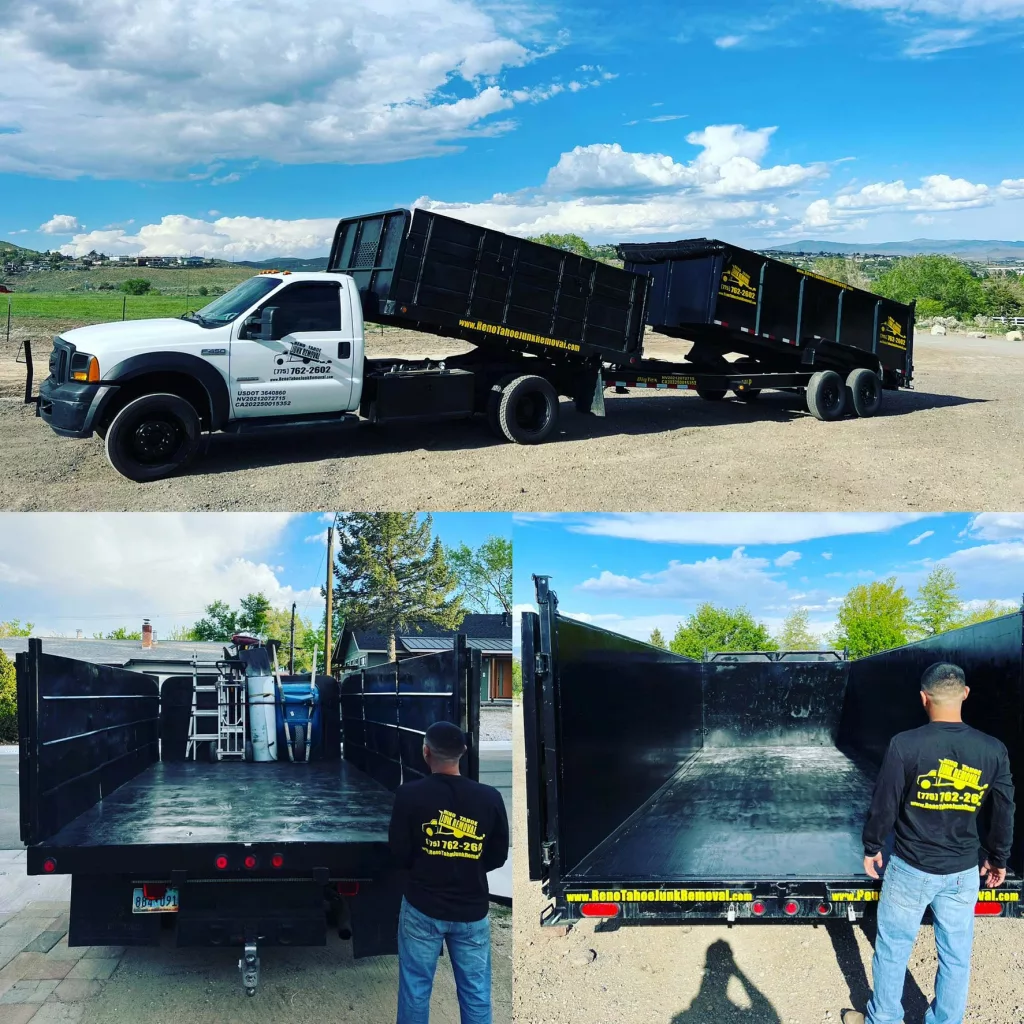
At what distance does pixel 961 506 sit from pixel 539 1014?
678 cm

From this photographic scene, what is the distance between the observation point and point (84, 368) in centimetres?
809

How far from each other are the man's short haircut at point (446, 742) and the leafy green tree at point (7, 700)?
11.0 m

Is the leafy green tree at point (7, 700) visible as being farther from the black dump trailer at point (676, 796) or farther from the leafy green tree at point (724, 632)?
the leafy green tree at point (724, 632)

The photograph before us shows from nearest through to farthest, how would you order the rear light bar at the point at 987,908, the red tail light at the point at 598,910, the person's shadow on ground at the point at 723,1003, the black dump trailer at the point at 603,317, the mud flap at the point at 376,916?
the red tail light at the point at 598,910 < the rear light bar at the point at 987,908 < the person's shadow on ground at the point at 723,1003 < the mud flap at the point at 376,916 < the black dump trailer at the point at 603,317

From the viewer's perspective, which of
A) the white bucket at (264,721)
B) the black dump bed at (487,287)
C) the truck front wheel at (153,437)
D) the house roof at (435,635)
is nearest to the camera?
the white bucket at (264,721)

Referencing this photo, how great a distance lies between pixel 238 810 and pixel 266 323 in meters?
4.96

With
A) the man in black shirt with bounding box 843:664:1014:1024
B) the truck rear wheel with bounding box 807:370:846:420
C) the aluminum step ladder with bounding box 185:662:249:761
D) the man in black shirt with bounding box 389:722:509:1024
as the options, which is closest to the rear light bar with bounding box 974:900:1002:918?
the man in black shirt with bounding box 843:664:1014:1024

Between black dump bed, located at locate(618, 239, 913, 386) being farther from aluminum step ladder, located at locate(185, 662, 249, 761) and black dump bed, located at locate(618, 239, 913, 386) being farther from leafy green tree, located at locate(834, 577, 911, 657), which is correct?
leafy green tree, located at locate(834, 577, 911, 657)

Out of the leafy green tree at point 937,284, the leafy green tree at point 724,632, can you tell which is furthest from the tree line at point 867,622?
the leafy green tree at point 937,284

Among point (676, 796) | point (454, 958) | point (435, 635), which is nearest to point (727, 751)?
point (676, 796)

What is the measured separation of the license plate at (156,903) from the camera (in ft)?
15.1

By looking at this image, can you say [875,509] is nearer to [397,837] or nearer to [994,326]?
[397,837]

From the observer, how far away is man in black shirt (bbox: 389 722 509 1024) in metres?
4.07

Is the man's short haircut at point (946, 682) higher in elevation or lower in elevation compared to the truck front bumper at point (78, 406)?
lower
